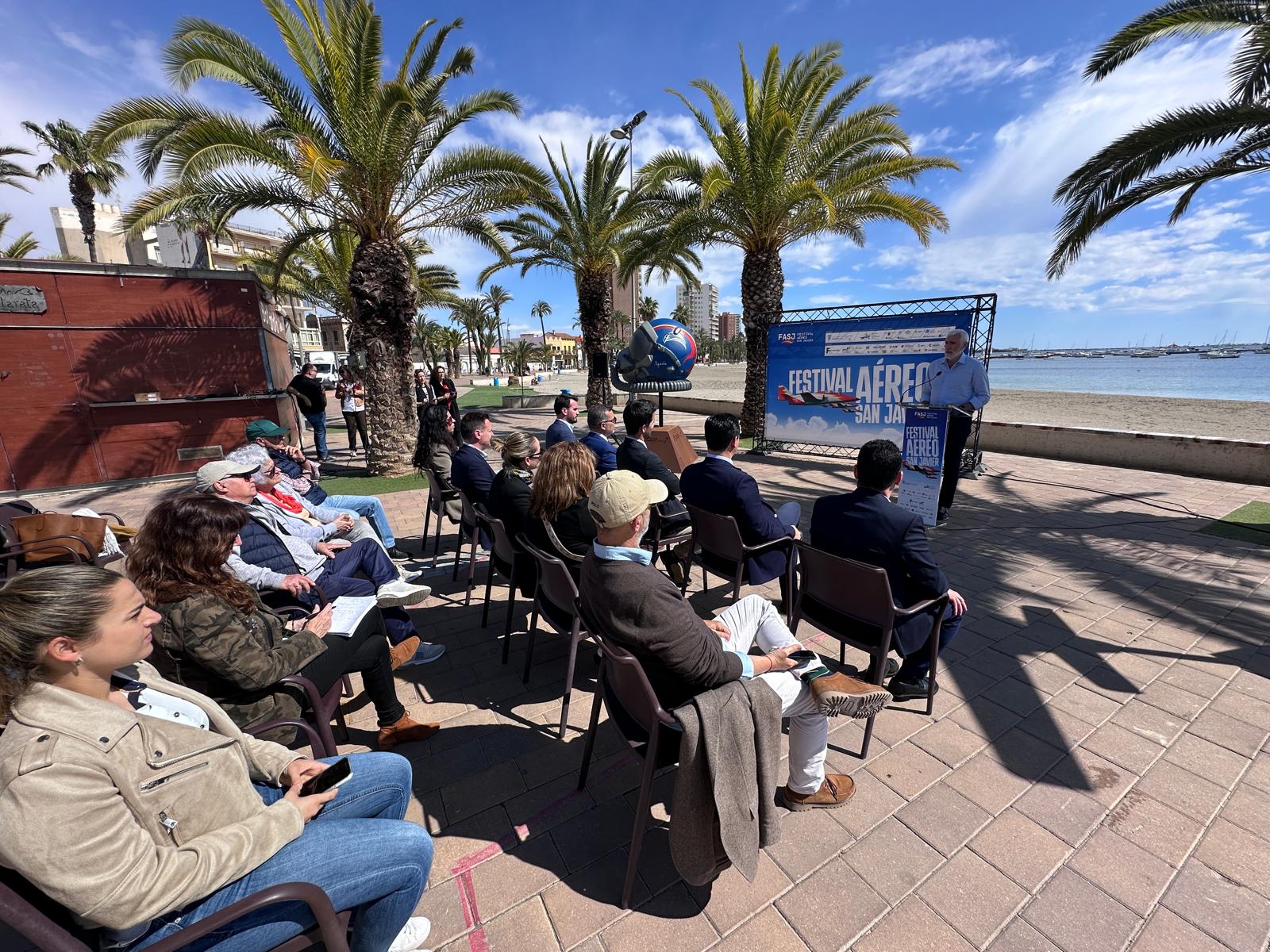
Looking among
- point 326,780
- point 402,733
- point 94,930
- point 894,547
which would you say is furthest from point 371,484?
point 894,547

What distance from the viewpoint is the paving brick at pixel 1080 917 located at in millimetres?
1763

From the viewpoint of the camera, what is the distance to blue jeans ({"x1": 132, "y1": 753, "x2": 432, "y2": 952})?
1.29 m

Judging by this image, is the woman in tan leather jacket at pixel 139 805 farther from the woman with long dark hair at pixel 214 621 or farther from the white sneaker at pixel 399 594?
the white sneaker at pixel 399 594

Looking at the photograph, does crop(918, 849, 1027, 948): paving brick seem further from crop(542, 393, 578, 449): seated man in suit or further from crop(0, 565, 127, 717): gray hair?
crop(542, 393, 578, 449): seated man in suit

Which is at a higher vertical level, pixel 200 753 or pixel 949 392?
pixel 949 392

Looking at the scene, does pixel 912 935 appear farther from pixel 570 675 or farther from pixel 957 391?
pixel 957 391

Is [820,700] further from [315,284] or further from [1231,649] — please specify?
[315,284]

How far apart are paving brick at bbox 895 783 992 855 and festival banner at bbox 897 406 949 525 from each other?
3872mm

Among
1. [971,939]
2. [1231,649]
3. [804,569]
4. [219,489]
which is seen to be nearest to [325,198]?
[219,489]

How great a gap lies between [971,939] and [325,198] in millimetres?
10952

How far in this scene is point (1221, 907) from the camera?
1861 millimetres

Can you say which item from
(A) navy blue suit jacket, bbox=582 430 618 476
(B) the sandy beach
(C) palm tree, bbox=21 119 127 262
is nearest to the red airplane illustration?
(A) navy blue suit jacket, bbox=582 430 618 476

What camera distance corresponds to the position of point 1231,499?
22.6 ft

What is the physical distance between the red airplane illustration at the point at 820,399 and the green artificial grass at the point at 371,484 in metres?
7.08
